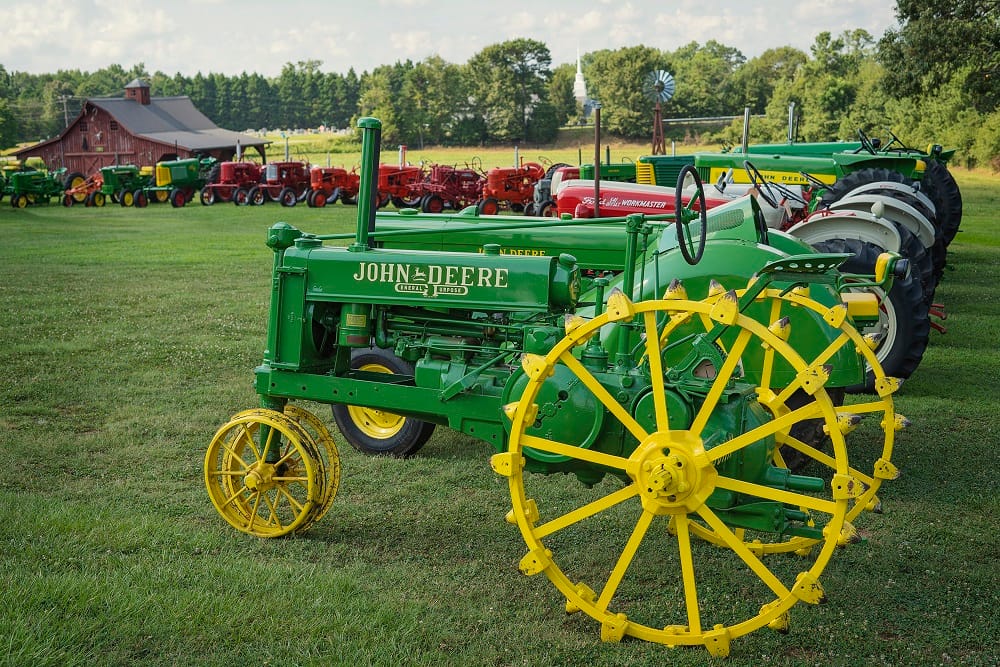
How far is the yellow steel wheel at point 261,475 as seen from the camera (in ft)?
14.3

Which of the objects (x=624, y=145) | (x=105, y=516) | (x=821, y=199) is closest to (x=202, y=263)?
→ (x=821, y=199)

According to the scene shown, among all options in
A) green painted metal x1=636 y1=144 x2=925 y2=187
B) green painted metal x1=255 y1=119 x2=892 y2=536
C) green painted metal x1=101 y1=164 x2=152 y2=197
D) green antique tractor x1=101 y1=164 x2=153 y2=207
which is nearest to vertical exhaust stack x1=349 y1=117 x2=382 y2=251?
green painted metal x1=255 y1=119 x2=892 y2=536

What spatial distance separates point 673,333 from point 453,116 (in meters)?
55.7

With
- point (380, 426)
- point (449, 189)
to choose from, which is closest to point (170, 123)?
point (449, 189)

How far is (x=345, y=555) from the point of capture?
4270 mm

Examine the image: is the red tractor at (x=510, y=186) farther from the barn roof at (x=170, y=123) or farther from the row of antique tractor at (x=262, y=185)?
the barn roof at (x=170, y=123)

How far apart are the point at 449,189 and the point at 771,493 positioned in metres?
21.2

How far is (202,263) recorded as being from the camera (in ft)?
46.2

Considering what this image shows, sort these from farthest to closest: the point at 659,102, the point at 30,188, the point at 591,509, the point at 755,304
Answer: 1. the point at 30,188
2. the point at 659,102
3. the point at 755,304
4. the point at 591,509

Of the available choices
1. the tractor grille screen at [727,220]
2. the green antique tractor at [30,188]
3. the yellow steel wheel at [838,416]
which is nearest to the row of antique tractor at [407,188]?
the green antique tractor at [30,188]

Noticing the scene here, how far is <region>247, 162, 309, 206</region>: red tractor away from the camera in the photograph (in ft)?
87.0

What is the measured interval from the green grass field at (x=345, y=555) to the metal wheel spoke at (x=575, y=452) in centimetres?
65

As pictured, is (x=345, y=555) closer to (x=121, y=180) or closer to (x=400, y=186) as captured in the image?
(x=400, y=186)

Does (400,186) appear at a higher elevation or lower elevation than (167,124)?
lower
